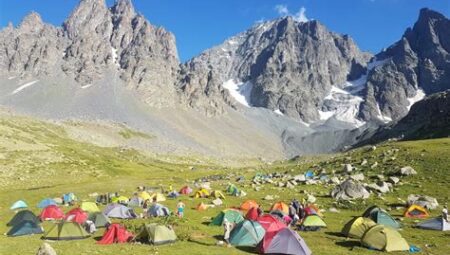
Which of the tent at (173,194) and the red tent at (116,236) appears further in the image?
the tent at (173,194)

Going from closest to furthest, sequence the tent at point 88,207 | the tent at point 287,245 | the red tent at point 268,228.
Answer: the tent at point 287,245 < the red tent at point 268,228 < the tent at point 88,207

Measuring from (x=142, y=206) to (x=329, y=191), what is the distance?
23380 millimetres

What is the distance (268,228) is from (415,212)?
19102mm

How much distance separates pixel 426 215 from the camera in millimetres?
44906

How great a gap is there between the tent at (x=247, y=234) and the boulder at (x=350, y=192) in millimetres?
24228

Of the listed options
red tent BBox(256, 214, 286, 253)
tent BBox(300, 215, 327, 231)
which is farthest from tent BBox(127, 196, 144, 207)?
red tent BBox(256, 214, 286, 253)

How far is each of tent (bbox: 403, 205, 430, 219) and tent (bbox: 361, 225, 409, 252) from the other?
14505 mm

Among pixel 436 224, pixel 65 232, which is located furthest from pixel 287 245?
pixel 436 224

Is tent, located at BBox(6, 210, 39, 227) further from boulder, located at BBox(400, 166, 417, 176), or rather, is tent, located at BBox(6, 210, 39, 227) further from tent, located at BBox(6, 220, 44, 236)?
boulder, located at BBox(400, 166, 417, 176)

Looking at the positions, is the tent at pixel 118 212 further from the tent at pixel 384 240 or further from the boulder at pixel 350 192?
the tent at pixel 384 240

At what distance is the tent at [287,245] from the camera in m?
28.6

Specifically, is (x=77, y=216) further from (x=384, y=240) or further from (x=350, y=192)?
(x=350, y=192)

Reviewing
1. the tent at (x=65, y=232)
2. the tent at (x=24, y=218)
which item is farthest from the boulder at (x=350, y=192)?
the tent at (x=24, y=218)

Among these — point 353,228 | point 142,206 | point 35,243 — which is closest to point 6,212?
point 142,206
